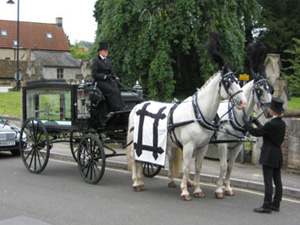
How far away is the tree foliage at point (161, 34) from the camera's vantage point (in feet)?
68.4

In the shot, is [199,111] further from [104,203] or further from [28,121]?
[28,121]

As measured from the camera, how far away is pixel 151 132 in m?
7.79

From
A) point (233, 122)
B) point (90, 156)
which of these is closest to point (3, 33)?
point (90, 156)

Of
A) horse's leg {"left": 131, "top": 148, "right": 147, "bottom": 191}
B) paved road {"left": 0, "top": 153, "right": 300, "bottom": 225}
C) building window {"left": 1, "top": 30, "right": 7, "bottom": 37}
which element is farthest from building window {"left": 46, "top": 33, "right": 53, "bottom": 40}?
horse's leg {"left": 131, "top": 148, "right": 147, "bottom": 191}

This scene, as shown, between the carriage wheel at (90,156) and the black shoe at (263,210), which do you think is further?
the carriage wheel at (90,156)

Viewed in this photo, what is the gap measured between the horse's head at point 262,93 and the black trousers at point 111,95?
2975 mm

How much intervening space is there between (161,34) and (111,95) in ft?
41.5

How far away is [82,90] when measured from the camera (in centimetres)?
923

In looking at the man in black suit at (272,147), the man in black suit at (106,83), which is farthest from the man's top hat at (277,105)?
the man in black suit at (106,83)

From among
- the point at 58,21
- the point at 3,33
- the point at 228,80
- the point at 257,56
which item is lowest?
the point at 228,80

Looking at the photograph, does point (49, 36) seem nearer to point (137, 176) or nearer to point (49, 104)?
point (49, 104)

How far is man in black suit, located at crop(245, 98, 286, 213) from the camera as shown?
649 centimetres

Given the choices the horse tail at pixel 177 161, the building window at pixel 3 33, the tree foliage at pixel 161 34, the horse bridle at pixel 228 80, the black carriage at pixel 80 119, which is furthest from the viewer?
the building window at pixel 3 33

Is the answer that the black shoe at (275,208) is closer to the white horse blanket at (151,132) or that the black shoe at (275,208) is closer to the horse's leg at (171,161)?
the white horse blanket at (151,132)
